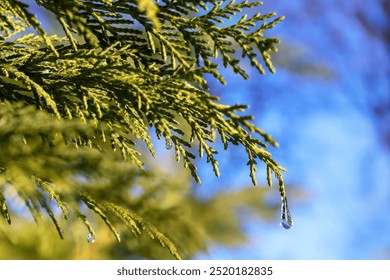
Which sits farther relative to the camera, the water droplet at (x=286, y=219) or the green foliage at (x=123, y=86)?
the water droplet at (x=286, y=219)

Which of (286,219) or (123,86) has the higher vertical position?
(123,86)

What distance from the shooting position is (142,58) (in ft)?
6.15

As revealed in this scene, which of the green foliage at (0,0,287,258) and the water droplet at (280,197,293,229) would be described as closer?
the green foliage at (0,0,287,258)

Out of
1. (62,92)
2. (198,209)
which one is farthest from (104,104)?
(198,209)

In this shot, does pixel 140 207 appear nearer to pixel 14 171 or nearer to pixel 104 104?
pixel 104 104

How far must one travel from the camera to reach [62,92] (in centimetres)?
181

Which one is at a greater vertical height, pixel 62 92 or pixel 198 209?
pixel 198 209

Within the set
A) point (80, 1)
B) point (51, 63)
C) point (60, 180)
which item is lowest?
point (60, 180)

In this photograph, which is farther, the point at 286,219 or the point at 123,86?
the point at 286,219

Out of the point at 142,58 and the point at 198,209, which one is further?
the point at 198,209
